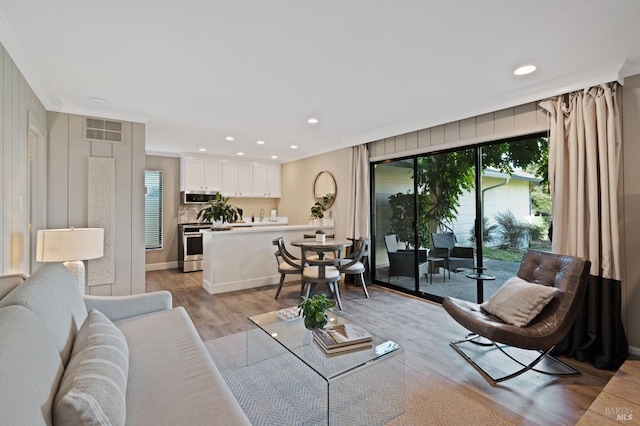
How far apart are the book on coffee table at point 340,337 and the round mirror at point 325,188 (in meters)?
3.81

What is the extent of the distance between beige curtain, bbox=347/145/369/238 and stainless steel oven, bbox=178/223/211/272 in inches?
125

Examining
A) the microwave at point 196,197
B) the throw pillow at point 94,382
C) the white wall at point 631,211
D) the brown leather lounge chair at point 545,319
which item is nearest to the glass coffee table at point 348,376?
the brown leather lounge chair at point 545,319

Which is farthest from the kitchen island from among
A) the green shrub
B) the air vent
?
the green shrub

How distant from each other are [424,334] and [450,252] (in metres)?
1.45

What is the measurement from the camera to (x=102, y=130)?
394 cm

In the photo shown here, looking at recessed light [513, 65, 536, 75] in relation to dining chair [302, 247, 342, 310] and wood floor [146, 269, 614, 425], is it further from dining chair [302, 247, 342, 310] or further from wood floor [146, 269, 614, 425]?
dining chair [302, 247, 342, 310]

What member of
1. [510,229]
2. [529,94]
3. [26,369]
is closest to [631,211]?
[510,229]

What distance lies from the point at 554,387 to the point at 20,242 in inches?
170

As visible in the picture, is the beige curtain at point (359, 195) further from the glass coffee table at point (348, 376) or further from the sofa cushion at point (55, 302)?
the sofa cushion at point (55, 302)

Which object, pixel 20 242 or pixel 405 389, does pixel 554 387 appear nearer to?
pixel 405 389

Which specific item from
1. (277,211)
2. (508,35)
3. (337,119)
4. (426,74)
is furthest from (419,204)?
(277,211)

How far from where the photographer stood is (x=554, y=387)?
2.30m

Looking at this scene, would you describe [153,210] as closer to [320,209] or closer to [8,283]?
[320,209]

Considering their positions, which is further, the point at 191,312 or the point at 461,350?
the point at 191,312
